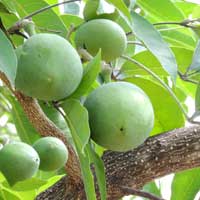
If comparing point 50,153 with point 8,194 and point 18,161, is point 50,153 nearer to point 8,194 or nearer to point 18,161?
point 18,161

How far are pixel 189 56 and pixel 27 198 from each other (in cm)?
49

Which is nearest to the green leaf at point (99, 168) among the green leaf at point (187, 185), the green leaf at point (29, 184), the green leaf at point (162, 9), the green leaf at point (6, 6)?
the green leaf at point (29, 184)

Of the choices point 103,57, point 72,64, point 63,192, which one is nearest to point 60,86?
point 72,64

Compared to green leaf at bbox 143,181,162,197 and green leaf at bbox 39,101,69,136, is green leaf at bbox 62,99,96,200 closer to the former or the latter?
green leaf at bbox 39,101,69,136

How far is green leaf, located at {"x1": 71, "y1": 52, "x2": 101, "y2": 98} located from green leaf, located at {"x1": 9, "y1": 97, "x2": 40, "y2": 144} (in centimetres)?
45

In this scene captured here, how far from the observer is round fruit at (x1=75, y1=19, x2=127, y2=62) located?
1116 mm

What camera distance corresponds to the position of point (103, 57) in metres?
1.14

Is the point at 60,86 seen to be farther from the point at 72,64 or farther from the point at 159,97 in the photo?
the point at 159,97

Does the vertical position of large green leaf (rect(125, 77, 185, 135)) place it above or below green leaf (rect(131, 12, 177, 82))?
below

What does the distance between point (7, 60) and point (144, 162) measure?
0.53m

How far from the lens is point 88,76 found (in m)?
1.05

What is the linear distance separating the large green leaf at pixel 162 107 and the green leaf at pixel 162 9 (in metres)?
0.15

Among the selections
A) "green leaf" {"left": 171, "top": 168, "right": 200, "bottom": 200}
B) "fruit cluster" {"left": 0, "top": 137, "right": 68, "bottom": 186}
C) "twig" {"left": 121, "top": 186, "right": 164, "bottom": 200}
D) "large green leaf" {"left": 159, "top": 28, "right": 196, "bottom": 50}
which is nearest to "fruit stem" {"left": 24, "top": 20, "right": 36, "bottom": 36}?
"fruit cluster" {"left": 0, "top": 137, "right": 68, "bottom": 186}

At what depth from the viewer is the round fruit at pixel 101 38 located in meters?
1.12
